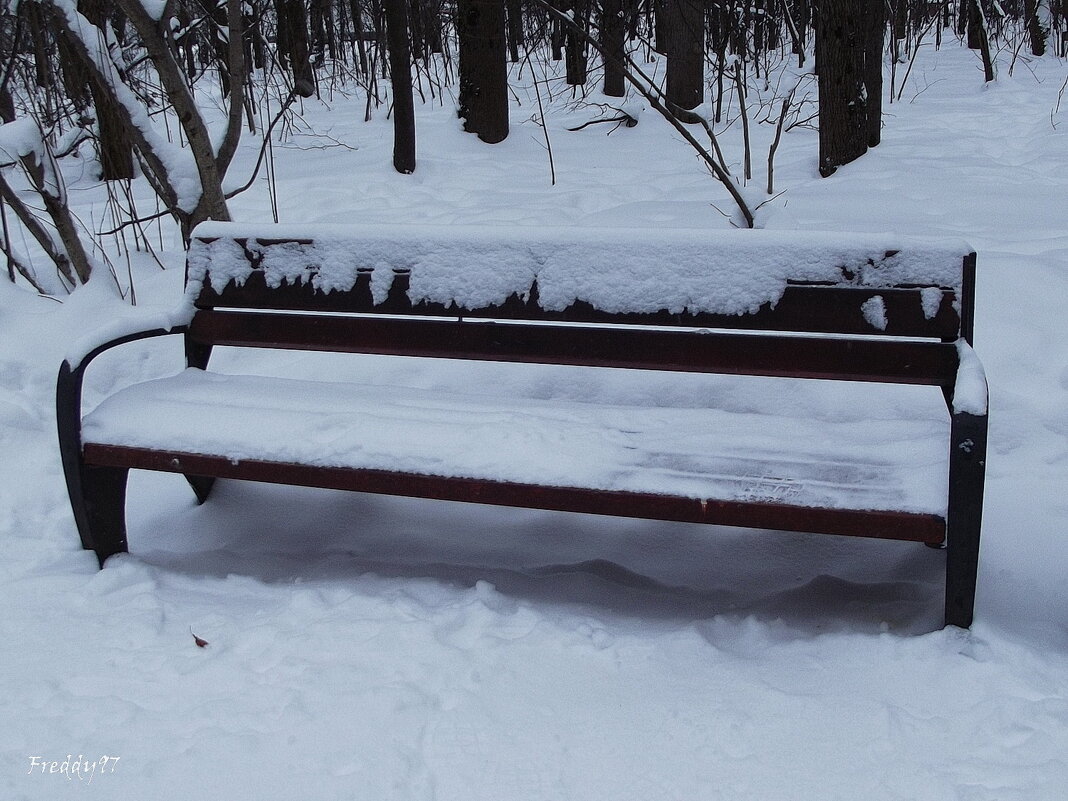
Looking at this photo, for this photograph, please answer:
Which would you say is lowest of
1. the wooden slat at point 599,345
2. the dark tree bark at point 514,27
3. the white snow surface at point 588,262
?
the wooden slat at point 599,345

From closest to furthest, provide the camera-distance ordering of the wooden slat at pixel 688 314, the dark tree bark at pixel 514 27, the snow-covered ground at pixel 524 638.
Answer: the snow-covered ground at pixel 524 638, the wooden slat at pixel 688 314, the dark tree bark at pixel 514 27

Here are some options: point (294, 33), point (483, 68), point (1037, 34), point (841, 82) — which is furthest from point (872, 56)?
point (1037, 34)

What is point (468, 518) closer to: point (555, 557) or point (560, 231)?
point (555, 557)

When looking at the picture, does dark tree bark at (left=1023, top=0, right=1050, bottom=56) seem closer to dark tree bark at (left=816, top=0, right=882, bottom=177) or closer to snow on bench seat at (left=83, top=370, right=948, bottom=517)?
dark tree bark at (left=816, top=0, right=882, bottom=177)

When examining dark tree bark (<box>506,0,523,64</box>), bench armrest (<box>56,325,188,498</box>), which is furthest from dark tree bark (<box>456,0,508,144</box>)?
dark tree bark (<box>506,0,523,64</box>)

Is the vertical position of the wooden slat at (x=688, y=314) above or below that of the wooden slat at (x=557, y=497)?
above

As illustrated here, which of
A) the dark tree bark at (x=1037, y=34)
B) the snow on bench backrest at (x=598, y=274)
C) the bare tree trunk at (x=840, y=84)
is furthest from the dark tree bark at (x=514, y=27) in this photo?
the snow on bench backrest at (x=598, y=274)

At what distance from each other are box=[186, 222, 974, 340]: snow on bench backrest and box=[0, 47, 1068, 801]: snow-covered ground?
460 millimetres

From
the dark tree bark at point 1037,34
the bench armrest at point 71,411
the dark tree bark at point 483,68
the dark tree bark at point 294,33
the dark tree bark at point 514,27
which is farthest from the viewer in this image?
the dark tree bark at point 514,27

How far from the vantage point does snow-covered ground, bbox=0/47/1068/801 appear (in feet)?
5.61

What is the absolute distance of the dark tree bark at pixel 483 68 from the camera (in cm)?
685

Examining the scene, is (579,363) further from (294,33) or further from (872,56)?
(294,33)

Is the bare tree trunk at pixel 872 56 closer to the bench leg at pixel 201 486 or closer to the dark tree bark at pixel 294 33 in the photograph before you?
the bench leg at pixel 201 486

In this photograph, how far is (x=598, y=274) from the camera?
7.94 feet
